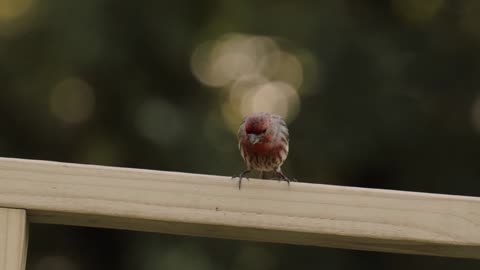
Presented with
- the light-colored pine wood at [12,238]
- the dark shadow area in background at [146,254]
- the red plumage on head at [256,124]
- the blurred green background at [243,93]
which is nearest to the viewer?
the light-colored pine wood at [12,238]

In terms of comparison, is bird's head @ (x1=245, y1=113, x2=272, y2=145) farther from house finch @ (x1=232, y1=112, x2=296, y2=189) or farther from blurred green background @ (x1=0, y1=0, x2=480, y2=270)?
blurred green background @ (x1=0, y1=0, x2=480, y2=270)

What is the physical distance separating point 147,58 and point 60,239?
5.36ft

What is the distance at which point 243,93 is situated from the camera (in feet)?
25.1

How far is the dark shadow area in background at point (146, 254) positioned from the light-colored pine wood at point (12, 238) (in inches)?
185

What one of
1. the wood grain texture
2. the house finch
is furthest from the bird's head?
the wood grain texture

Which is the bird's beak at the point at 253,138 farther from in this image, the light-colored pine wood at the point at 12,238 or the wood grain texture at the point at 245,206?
the light-colored pine wood at the point at 12,238

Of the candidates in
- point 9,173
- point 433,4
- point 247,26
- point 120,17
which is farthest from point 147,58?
point 9,173

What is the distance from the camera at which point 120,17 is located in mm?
7391

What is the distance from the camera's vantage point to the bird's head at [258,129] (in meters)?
3.86

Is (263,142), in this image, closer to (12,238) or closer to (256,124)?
(256,124)

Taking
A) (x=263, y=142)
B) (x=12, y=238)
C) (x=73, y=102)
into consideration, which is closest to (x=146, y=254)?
(x=73, y=102)

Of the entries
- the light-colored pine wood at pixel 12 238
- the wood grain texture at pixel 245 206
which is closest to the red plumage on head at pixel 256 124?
the wood grain texture at pixel 245 206

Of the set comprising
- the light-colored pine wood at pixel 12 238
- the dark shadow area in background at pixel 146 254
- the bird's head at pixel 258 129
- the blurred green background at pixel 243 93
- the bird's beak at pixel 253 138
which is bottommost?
the light-colored pine wood at pixel 12 238

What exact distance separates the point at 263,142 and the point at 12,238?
1.87 metres
